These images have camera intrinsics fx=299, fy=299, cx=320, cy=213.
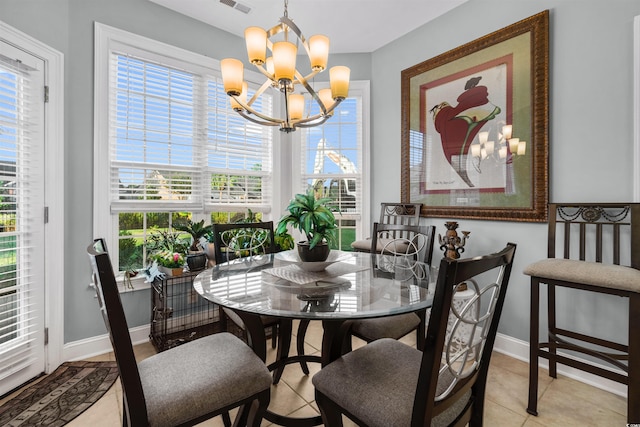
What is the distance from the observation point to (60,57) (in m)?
2.19

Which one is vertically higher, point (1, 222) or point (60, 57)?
point (60, 57)

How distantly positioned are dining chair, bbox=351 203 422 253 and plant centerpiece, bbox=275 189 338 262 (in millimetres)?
1343

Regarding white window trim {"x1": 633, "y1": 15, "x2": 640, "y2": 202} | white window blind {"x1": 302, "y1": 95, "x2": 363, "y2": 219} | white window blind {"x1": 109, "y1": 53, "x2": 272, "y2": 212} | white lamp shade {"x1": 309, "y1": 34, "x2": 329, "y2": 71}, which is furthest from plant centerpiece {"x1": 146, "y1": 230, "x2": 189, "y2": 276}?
white window trim {"x1": 633, "y1": 15, "x2": 640, "y2": 202}

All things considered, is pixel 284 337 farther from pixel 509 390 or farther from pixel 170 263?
pixel 509 390

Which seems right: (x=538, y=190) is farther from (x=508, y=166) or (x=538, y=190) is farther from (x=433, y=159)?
(x=433, y=159)

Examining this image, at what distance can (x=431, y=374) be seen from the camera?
2.85 feet

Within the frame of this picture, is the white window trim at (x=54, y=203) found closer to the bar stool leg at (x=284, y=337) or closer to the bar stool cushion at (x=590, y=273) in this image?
the bar stool leg at (x=284, y=337)

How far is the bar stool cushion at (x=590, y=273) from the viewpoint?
A: 4.98 feet

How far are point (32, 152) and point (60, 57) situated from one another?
74 centimetres

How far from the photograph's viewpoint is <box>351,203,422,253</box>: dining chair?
3060 mm

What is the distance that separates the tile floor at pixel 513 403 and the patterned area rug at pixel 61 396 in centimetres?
8

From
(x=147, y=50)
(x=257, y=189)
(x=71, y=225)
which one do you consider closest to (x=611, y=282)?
(x=257, y=189)

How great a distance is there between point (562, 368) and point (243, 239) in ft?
8.65

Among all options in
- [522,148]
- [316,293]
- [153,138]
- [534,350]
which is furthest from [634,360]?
[153,138]
